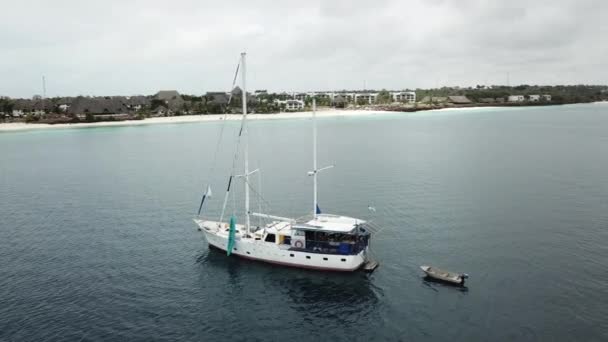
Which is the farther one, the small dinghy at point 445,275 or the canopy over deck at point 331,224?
the canopy over deck at point 331,224

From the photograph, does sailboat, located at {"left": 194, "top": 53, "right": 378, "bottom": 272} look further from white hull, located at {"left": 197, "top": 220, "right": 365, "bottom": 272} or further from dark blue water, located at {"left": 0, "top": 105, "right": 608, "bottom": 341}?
dark blue water, located at {"left": 0, "top": 105, "right": 608, "bottom": 341}

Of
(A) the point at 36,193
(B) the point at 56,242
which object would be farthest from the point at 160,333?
(A) the point at 36,193

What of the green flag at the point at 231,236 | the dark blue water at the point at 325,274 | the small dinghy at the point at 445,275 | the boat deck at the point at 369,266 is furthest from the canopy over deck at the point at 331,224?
the small dinghy at the point at 445,275

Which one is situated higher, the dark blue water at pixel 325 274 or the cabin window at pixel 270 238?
the cabin window at pixel 270 238

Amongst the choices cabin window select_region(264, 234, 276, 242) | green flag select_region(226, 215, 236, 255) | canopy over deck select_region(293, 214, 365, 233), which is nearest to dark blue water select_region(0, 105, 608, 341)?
green flag select_region(226, 215, 236, 255)

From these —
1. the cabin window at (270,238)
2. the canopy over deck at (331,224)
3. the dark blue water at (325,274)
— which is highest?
the canopy over deck at (331,224)

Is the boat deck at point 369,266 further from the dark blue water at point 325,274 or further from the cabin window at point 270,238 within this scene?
the cabin window at point 270,238

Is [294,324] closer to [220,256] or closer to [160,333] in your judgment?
[160,333]

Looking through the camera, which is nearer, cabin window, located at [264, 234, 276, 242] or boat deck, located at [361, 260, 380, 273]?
boat deck, located at [361, 260, 380, 273]
